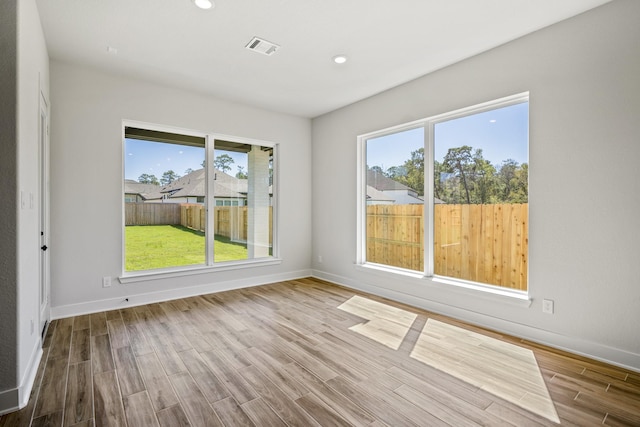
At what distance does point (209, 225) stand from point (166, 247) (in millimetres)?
633

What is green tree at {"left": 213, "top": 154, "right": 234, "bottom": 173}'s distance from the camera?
4.74 m

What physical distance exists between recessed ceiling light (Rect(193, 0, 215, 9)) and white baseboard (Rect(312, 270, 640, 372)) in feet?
12.0

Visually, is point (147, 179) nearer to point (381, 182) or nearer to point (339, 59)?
point (339, 59)

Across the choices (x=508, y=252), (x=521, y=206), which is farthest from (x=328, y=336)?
(x=521, y=206)

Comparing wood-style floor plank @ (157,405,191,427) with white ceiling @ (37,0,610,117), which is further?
white ceiling @ (37,0,610,117)

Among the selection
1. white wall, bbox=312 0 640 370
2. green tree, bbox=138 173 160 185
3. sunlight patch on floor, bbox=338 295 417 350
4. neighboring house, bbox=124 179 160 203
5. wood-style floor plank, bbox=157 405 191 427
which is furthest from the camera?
green tree, bbox=138 173 160 185

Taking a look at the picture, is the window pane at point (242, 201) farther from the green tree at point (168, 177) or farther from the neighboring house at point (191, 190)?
the green tree at point (168, 177)

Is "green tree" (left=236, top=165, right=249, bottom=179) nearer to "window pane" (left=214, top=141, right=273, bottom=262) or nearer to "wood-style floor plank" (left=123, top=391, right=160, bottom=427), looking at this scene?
"window pane" (left=214, top=141, right=273, bottom=262)

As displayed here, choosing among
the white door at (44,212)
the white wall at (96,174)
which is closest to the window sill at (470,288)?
the white wall at (96,174)

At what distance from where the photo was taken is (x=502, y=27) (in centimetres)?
280

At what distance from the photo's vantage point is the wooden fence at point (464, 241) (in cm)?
318

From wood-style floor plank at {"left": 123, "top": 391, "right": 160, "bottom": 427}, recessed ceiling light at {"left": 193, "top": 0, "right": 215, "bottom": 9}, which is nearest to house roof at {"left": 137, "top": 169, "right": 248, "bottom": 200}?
recessed ceiling light at {"left": 193, "top": 0, "right": 215, "bottom": 9}

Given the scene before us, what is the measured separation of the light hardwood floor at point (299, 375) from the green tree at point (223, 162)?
2.19 m

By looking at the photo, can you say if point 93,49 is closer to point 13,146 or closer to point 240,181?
point 13,146
